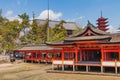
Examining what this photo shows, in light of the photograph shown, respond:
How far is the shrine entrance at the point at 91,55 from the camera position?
33344 millimetres

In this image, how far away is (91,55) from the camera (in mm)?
33812

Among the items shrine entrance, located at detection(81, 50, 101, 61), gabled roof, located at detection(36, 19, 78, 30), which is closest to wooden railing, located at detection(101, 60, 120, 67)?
shrine entrance, located at detection(81, 50, 101, 61)

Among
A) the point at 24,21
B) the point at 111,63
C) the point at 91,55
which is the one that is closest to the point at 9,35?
the point at 24,21

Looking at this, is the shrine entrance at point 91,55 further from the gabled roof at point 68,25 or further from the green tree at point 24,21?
the gabled roof at point 68,25

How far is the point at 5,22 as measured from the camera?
6525 cm

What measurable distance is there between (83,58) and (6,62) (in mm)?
18155

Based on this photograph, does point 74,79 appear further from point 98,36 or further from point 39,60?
point 39,60

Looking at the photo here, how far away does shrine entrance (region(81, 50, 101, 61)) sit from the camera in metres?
33.3

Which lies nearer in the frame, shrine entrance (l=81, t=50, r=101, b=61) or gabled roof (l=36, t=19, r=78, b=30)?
shrine entrance (l=81, t=50, r=101, b=61)

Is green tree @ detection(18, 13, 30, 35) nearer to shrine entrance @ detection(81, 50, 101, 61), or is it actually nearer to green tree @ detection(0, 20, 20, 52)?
green tree @ detection(0, 20, 20, 52)

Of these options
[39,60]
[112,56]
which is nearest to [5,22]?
[39,60]

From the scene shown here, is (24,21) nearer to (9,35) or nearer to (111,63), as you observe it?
(9,35)

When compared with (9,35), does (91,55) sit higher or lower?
lower

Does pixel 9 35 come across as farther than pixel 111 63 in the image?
Yes
